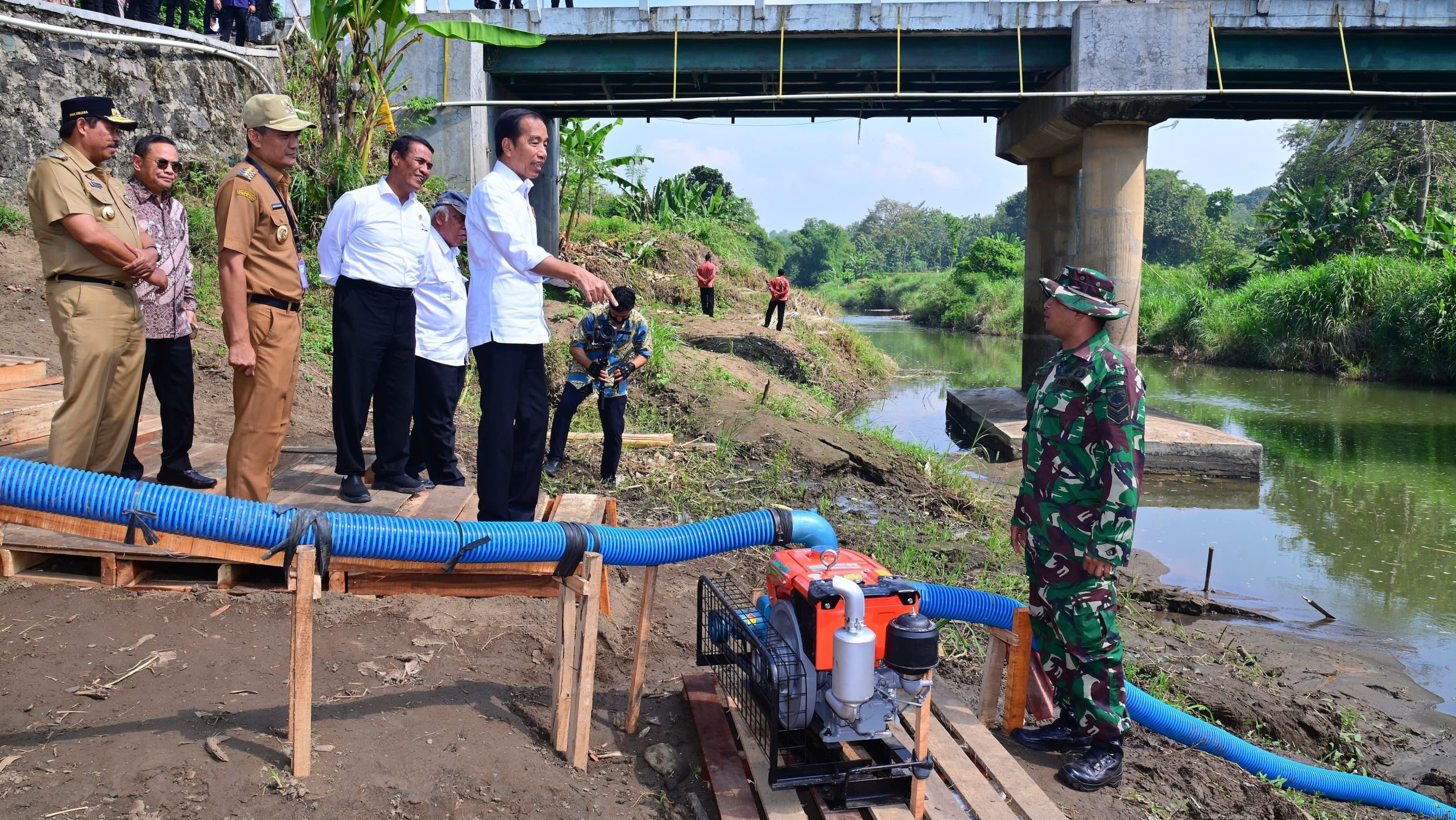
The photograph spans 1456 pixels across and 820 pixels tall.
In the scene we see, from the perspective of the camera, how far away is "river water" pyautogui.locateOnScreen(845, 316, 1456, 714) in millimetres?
7043

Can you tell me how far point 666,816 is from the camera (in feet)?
10.2

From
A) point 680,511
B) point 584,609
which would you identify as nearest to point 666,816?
point 584,609

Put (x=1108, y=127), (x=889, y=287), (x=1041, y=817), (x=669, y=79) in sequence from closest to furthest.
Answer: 1. (x=1041, y=817)
2. (x=1108, y=127)
3. (x=669, y=79)
4. (x=889, y=287)

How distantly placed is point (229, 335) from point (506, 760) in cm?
202

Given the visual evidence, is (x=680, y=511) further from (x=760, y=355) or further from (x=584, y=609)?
(x=760, y=355)

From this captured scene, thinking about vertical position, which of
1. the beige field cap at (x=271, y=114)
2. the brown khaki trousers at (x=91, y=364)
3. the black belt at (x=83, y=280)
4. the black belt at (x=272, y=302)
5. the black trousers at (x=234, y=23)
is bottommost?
the brown khaki trousers at (x=91, y=364)

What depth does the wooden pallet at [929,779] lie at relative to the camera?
3000 mm

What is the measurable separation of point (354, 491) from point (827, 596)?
260 cm

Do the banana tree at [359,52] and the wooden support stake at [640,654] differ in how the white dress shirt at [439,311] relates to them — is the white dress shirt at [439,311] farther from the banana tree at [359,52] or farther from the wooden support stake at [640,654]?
the banana tree at [359,52]

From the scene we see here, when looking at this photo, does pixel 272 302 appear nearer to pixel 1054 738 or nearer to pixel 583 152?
pixel 1054 738

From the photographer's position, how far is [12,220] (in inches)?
369

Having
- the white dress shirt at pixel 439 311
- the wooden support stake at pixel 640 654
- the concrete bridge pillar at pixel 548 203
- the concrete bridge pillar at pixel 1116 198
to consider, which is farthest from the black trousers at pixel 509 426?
the concrete bridge pillar at pixel 548 203

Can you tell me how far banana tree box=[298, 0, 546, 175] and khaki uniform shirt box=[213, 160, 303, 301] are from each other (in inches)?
333

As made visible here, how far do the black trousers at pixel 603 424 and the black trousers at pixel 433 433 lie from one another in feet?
5.37
